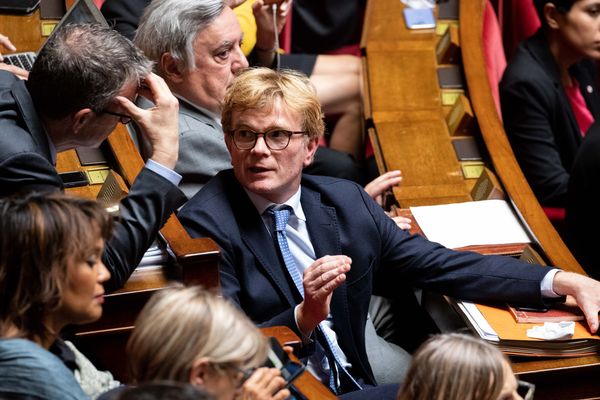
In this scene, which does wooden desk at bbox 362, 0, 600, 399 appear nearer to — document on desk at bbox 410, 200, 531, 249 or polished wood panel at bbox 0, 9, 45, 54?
document on desk at bbox 410, 200, 531, 249

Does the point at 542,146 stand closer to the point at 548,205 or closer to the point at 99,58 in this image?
the point at 548,205

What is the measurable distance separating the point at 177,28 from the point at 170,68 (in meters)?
0.06

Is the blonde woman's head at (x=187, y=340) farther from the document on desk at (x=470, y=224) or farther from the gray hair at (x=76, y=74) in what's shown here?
the document on desk at (x=470, y=224)

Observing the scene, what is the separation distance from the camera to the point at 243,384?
1048mm

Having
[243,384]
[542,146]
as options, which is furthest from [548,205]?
[243,384]

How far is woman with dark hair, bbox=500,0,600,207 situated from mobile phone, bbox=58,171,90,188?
37.1 inches

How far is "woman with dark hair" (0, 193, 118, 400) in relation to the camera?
103 cm

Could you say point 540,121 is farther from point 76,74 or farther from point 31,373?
point 31,373

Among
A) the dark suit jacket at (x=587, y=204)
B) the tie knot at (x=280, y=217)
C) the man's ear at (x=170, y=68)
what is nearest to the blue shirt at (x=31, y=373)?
the tie knot at (x=280, y=217)

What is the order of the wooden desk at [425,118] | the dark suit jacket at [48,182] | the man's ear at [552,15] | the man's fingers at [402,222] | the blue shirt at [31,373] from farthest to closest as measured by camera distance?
the man's ear at [552,15] → the wooden desk at [425,118] → the man's fingers at [402,222] → the dark suit jacket at [48,182] → the blue shirt at [31,373]

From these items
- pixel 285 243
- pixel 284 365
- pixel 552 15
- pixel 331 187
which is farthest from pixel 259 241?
pixel 552 15

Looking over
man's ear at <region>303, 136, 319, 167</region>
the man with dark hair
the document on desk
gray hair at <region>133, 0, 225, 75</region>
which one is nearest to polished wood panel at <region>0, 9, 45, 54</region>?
gray hair at <region>133, 0, 225, 75</region>

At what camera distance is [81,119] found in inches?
55.7

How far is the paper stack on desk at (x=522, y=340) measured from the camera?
1.46 metres
